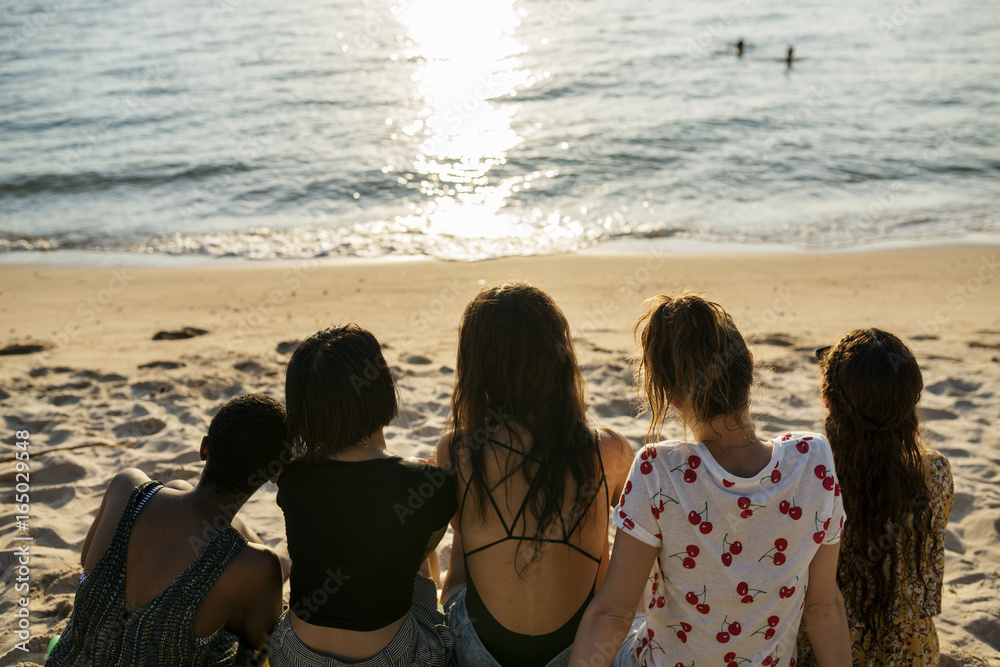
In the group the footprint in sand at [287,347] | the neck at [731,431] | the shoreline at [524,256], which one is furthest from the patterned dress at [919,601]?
the shoreline at [524,256]

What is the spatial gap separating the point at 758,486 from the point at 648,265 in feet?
20.2

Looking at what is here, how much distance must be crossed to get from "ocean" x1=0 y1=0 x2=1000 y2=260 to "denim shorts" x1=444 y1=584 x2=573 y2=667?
20.8 feet

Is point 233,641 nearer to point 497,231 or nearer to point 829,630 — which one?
point 829,630

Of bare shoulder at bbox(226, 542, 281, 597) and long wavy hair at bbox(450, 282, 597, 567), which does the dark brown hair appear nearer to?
long wavy hair at bbox(450, 282, 597, 567)

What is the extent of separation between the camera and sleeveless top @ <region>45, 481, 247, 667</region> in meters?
2.01

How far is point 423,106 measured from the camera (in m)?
15.5

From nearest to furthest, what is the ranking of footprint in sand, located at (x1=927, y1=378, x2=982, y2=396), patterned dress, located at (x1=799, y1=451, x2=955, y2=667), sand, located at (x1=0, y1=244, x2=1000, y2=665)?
patterned dress, located at (x1=799, y1=451, x2=955, y2=667) < sand, located at (x1=0, y1=244, x2=1000, y2=665) < footprint in sand, located at (x1=927, y1=378, x2=982, y2=396)

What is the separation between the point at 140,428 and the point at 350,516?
2.71 m

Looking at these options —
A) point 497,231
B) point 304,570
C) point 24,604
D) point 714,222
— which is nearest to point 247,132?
point 497,231

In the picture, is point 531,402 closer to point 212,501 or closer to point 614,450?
point 614,450

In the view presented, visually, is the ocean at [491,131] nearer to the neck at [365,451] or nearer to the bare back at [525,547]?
the neck at [365,451]

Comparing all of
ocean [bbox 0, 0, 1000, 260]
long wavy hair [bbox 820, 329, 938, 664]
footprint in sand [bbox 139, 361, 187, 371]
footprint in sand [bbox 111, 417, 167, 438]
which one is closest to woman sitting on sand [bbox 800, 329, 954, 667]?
long wavy hair [bbox 820, 329, 938, 664]

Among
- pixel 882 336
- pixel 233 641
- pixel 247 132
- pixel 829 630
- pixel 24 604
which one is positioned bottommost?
pixel 24 604

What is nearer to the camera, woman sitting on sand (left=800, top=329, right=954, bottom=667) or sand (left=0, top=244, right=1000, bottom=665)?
woman sitting on sand (left=800, top=329, right=954, bottom=667)
